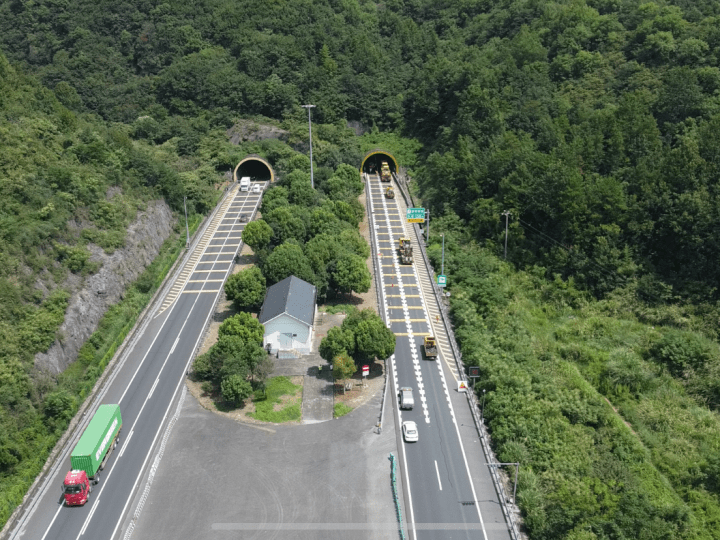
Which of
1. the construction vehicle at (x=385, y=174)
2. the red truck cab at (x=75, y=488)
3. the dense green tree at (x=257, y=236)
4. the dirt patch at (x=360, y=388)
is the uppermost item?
the construction vehicle at (x=385, y=174)

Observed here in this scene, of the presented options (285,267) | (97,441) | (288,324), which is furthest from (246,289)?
(97,441)

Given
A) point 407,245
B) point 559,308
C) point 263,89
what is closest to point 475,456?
point 559,308

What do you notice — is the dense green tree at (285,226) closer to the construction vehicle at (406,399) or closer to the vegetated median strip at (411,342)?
the vegetated median strip at (411,342)

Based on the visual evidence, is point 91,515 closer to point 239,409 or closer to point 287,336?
point 239,409

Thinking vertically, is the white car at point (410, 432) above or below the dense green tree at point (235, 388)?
below

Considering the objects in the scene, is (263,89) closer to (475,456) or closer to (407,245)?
(407,245)

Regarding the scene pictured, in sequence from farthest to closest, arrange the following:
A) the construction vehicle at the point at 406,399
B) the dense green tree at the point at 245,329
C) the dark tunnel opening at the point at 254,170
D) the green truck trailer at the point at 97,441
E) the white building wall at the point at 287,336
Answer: the dark tunnel opening at the point at 254,170
the white building wall at the point at 287,336
the dense green tree at the point at 245,329
the construction vehicle at the point at 406,399
the green truck trailer at the point at 97,441

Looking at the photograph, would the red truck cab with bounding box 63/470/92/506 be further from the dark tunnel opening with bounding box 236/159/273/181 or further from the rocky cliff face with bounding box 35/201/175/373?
the dark tunnel opening with bounding box 236/159/273/181

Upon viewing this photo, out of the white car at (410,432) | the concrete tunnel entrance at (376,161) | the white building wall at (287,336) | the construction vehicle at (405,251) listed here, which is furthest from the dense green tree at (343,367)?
the concrete tunnel entrance at (376,161)
